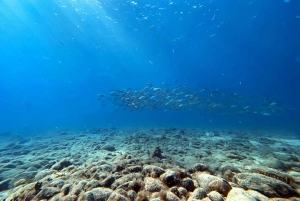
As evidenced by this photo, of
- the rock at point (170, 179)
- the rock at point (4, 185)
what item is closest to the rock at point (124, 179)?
the rock at point (170, 179)

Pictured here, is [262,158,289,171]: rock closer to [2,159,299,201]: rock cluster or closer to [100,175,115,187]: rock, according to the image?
[2,159,299,201]: rock cluster

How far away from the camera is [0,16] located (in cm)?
3838

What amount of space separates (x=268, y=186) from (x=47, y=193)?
503cm

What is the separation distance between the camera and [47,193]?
356 cm

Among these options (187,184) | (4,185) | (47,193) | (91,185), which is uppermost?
(187,184)

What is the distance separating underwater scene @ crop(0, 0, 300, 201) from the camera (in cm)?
361

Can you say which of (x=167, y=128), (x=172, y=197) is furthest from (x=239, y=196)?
(x=167, y=128)

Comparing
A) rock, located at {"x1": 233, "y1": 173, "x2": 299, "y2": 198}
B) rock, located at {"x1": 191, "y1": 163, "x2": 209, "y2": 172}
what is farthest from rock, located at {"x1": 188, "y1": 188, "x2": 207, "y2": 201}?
rock, located at {"x1": 191, "y1": 163, "x2": 209, "y2": 172}

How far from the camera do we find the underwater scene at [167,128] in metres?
3.61

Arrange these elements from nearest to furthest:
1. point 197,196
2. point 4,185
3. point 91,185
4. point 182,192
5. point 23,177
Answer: point 197,196 → point 182,192 → point 91,185 → point 4,185 → point 23,177

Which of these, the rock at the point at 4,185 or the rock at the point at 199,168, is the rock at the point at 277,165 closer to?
the rock at the point at 199,168

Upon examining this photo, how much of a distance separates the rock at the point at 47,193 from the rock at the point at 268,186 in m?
4.43

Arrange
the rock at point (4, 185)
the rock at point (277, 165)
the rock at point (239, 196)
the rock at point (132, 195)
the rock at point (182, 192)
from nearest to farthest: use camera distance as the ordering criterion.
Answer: the rock at point (239, 196) < the rock at point (132, 195) < the rock at point (182, 192) < the rock at point (4, 185) < the rock at point (277, 165)

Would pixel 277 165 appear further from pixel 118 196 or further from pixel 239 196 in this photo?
pixel 118 196
